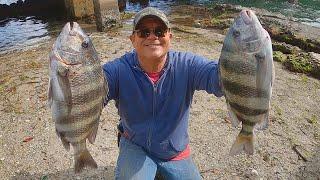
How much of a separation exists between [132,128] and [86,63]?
134 cm

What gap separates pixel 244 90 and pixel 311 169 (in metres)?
3.39

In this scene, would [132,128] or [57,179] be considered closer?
[132,128]

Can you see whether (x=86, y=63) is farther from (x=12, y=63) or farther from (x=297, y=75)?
(x=12, y=63)

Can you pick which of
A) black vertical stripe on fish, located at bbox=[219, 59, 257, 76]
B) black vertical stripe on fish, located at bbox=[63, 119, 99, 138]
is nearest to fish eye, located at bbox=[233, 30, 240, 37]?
black vertical stripe on fish, located at bbox=[219, 59, 257, 76]

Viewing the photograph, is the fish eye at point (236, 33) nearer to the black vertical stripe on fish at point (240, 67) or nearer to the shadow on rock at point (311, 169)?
the black vertical stripe on fish at point (240, 67)

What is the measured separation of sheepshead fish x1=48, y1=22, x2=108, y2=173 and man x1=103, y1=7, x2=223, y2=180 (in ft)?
2.84

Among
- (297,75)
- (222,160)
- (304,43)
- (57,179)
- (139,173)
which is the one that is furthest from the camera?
(304,43)

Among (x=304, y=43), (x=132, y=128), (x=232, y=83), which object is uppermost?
(x=232, y=83)

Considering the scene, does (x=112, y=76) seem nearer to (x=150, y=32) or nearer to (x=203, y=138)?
(x=150, y=32)

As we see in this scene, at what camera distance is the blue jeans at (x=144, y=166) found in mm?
3836

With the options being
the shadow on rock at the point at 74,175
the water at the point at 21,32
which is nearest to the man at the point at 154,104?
the shadow on rock at the point at 74,175

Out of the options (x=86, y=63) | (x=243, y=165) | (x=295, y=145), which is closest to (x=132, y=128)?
(x=86, y=63)

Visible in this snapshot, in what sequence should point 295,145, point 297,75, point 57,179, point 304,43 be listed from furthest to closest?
point 304,43 < point 297,75 < point 295,145 < point 57,179

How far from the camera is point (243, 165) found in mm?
5621
